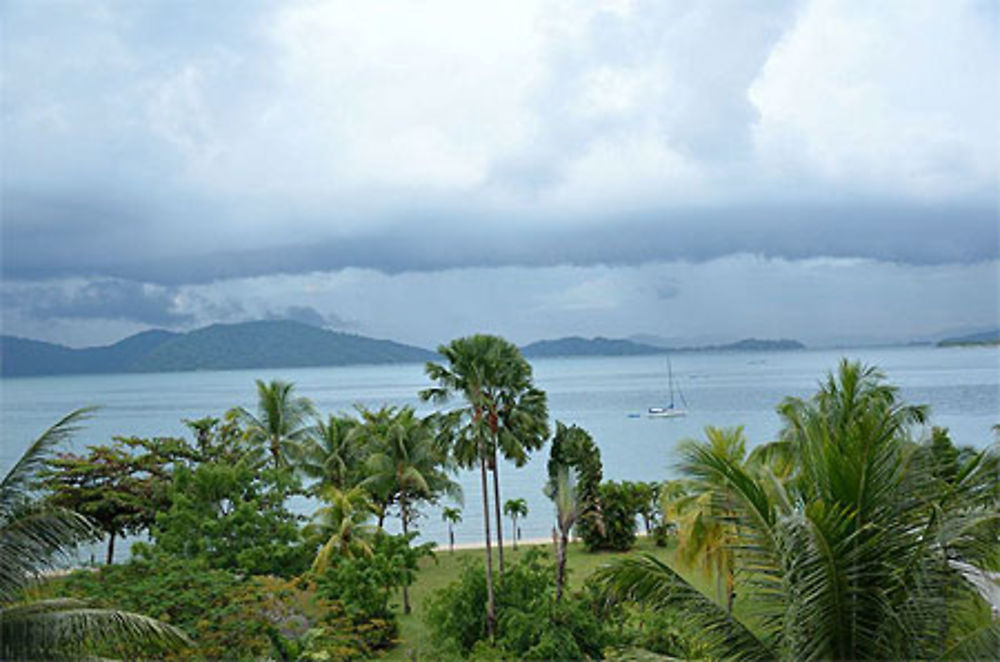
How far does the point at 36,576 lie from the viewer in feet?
27.2

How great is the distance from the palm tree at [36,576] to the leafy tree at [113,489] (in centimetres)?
Result: 1671

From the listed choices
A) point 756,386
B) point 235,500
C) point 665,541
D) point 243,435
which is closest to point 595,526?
point 665,541

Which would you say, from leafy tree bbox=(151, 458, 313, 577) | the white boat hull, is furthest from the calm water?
leafy tree bbox=(151, 458, 313, 577)

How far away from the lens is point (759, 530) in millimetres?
7098

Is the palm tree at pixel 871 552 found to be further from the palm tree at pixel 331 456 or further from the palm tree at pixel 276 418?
the palm tree at pixel 276 418

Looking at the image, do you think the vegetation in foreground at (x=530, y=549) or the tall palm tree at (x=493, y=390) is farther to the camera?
the tall palm tree at (x=493, y=390)

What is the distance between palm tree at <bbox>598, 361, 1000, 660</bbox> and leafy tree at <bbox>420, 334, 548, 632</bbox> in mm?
13466

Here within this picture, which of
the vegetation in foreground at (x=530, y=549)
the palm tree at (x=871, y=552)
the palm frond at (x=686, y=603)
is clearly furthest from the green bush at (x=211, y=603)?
the palm tree at (x=871, y=552)

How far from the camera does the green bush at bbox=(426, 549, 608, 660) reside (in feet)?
54.2

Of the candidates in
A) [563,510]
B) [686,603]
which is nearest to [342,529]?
[563,510]

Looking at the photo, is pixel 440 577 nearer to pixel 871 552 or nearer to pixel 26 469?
pixel 26 469

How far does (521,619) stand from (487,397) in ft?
18.1

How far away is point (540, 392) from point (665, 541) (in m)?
16.4

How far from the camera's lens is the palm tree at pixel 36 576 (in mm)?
8062
